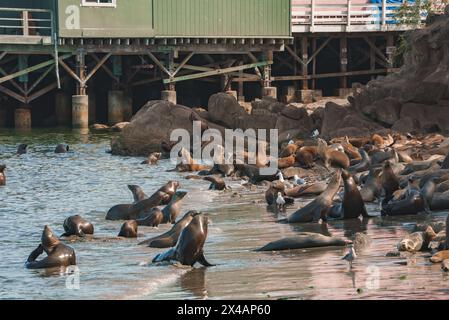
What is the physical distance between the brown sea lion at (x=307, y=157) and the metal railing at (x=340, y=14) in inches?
680

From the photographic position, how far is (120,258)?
47.8 ft

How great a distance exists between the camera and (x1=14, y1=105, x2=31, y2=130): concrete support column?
38.0m

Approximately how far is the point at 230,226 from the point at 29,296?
16.7 ft

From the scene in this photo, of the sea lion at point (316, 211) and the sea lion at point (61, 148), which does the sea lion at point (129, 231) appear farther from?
the sea lion at point (61, 148)

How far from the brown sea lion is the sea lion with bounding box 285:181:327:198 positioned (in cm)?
376

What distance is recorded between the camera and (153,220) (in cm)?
1745

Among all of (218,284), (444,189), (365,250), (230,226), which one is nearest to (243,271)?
(218,284)

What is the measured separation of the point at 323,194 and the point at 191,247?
3786 mm

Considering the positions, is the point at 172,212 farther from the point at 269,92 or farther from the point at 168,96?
the point at 269,92

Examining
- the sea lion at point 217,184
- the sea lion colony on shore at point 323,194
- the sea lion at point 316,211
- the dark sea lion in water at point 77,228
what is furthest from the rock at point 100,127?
the sea lion at point 316,211

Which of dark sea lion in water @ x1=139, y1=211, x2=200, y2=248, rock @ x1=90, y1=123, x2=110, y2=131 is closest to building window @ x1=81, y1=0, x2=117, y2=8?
rock @ x1=90, y1=123, x2=110, y2=131

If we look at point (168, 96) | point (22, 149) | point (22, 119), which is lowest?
point (22, 149)

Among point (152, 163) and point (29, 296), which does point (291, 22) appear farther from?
point (29, 296)

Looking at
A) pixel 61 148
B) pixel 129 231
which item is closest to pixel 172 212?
pixel 129 231
